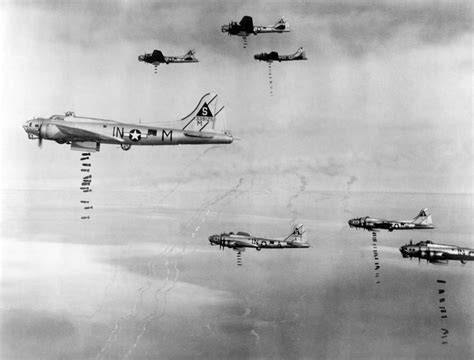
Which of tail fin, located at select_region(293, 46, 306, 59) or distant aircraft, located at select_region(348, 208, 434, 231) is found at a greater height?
tail fin, located at select_region(293, 46, 306, 59)

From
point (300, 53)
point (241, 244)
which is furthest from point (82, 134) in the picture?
point (300, 53)

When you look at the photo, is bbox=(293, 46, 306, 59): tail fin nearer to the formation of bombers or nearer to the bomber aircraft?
the formation of bombers

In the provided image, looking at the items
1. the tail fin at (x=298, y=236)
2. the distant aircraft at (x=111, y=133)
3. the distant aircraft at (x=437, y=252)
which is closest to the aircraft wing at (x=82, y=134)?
the distant aircraft at (x=111, y=133)

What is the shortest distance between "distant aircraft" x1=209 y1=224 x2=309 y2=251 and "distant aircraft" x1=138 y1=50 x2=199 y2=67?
17487 mm

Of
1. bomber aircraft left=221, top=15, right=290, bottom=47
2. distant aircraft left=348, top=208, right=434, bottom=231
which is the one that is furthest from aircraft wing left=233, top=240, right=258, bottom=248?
bomber aircraft left=221, top=15, right=290, bottom=47

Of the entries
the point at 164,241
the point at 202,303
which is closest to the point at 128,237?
the point at 164,241

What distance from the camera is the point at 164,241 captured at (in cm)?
5000

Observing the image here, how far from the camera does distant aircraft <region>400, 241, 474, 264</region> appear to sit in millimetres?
47469

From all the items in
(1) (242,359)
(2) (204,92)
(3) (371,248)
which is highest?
(2) (204,92)

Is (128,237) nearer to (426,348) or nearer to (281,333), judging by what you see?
(281,333)

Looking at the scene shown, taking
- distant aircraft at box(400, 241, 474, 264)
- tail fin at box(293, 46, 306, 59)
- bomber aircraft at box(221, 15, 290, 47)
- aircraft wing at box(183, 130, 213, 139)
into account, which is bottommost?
distant aircraft at box(400, 241, 474, 264)

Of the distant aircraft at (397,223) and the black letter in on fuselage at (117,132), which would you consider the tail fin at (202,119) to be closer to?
the black letter in on fuselage at (117,132)

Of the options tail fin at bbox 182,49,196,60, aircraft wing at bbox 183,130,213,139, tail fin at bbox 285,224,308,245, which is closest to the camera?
aircraft wing at bbox 183,130,213,139

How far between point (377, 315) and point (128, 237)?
26173 millimetres
